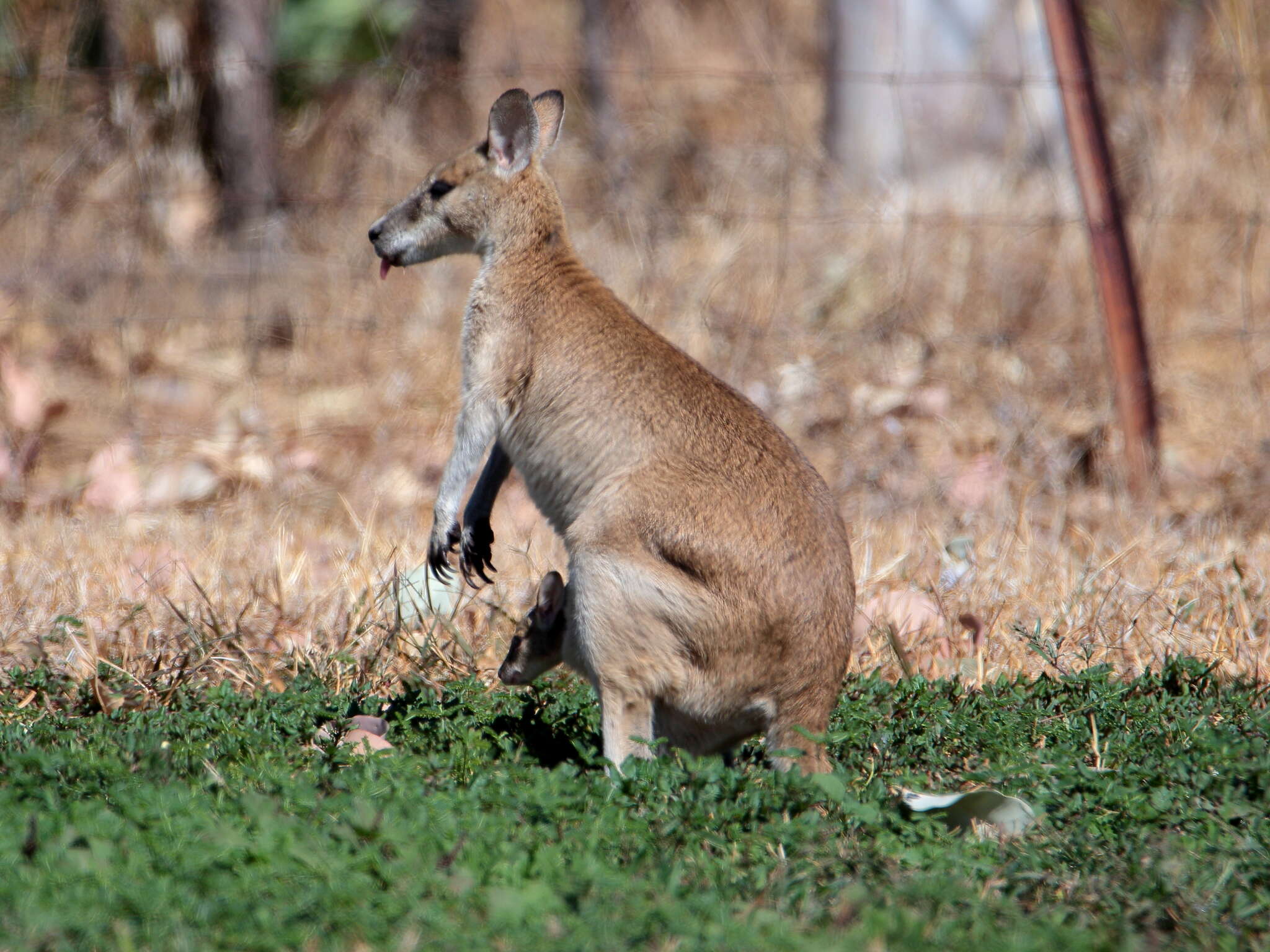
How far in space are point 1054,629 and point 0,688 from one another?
2810mm

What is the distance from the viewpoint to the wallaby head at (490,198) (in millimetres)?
3961

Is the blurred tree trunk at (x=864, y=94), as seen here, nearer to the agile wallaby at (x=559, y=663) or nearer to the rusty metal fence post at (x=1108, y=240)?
the rusty metal fence post at (x=1108, y=240)

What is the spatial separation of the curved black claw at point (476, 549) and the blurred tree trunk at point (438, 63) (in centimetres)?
447

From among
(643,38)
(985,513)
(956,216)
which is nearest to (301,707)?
(985,513)

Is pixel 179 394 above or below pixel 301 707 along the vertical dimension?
above

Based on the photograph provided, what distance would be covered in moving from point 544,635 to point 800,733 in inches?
26.3

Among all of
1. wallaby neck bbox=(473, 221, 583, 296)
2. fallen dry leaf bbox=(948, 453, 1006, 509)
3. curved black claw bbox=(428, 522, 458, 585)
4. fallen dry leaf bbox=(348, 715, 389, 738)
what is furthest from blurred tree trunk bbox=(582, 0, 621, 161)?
fallen dry leaf bbox=(348, 715, 389, 738)

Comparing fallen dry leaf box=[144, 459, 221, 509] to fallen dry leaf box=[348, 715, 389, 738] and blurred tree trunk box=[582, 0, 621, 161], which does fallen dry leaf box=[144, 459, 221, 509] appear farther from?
blurred tree trunk box=[582, 0, 621, 161]

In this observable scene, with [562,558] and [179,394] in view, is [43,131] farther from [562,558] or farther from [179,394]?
[562,558]

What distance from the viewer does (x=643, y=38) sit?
1141 cm

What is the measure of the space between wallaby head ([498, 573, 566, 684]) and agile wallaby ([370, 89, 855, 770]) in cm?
12

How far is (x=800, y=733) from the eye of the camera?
2.98m

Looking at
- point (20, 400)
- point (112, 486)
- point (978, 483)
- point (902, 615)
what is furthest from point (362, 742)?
point (20, 400)

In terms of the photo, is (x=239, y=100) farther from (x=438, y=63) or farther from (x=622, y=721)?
(x=622, y=721)
